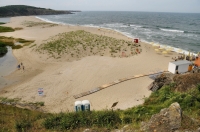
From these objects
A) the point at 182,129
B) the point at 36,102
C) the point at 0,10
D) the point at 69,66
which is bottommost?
the point at 36,102

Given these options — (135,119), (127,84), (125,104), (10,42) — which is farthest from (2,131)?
(10,42)

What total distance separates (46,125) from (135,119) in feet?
15.5

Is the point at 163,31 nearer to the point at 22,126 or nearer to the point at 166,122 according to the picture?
the point at 166,122

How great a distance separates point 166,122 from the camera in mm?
6004

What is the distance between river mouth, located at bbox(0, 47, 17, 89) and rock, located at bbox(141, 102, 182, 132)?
67.5 feet

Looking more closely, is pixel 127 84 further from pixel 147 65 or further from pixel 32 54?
pixel 32 54

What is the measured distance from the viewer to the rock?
5.81 m

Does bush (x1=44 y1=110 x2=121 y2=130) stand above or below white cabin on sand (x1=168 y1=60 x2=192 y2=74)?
below

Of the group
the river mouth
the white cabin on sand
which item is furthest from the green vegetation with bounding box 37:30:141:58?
the white cabin on sand

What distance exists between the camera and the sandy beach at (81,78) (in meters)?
16.9

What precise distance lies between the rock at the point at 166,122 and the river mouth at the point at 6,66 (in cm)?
2056

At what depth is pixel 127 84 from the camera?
19750 mm

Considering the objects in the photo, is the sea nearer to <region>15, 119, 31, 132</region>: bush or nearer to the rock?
the rock

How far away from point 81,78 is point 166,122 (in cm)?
1656
